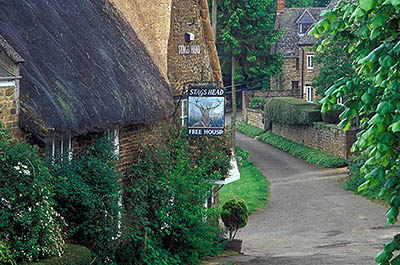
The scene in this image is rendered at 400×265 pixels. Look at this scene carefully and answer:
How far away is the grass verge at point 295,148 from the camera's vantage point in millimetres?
37375

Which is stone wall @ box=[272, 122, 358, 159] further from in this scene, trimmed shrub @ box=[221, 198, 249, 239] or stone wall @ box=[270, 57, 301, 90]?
trimmed shrub @ box=[221, 198, 249, 239]

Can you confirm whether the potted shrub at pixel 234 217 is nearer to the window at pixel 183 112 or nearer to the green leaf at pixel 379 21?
the window at pixel 183 112

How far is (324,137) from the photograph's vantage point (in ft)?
129

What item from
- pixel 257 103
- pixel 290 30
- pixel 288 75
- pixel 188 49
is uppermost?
pixel 290 30

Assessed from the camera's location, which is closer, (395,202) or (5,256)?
(395,202)

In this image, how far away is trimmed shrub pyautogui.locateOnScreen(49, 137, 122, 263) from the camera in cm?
1067

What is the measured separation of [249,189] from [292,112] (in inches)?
491

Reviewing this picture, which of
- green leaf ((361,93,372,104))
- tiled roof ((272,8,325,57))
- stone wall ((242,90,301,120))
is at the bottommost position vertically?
stone wall ((242,90,301,120))

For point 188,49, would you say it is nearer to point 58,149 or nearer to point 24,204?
point 58,149

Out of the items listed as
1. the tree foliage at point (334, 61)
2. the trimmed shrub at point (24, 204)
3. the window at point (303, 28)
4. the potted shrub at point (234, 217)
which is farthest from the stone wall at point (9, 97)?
the window at point (303, 28)

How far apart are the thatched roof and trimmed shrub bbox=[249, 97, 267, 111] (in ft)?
134

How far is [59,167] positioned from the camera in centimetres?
1060

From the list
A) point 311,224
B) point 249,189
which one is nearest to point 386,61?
point 311,224

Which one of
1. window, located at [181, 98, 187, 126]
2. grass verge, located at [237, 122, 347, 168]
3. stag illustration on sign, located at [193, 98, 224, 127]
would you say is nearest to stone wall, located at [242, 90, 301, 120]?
grass verge, located at [237, 122, 347, 168]
